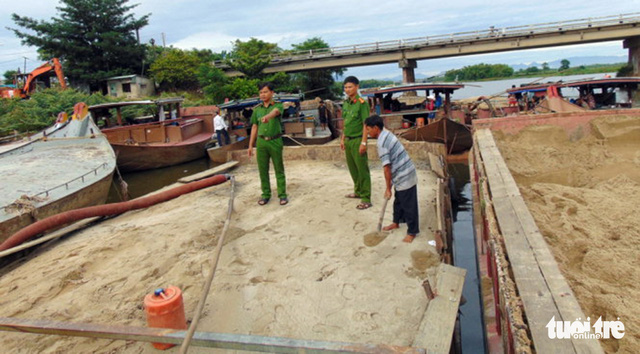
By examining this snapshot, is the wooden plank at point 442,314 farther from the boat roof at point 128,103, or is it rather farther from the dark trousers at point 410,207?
the boat roof at point 128,103

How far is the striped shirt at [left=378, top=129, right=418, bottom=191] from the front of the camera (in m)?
4.28

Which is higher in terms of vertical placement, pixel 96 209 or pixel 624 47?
pixel 624 47

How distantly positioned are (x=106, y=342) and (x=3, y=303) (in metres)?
1.51

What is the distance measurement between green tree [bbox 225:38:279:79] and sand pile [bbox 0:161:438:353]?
93.6ft

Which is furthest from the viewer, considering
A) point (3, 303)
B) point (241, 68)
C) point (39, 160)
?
point (241, 68)

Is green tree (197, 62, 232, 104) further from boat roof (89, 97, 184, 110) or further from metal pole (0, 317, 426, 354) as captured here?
metal pole (0, 317, 426, 354)

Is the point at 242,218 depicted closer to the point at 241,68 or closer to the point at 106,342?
the point at 106,342

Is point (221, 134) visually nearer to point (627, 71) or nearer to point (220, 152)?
point (220, 152)

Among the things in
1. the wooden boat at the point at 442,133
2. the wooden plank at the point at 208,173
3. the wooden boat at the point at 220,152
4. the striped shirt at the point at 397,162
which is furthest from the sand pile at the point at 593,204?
the wooden boat at the point at 220,152

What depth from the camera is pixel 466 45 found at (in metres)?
30.0

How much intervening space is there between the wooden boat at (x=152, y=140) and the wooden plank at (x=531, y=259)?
1269 cm

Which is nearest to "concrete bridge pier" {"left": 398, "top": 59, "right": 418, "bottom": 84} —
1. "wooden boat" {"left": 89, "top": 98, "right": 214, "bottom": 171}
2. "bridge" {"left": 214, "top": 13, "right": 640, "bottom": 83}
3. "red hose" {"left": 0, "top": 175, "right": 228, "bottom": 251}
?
"bridge" {"left": 214, "top": 13, "right": 640, "bottom": 83}

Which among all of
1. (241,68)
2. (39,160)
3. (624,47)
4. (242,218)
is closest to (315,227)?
(242,218)

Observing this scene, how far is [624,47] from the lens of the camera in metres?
29.7
